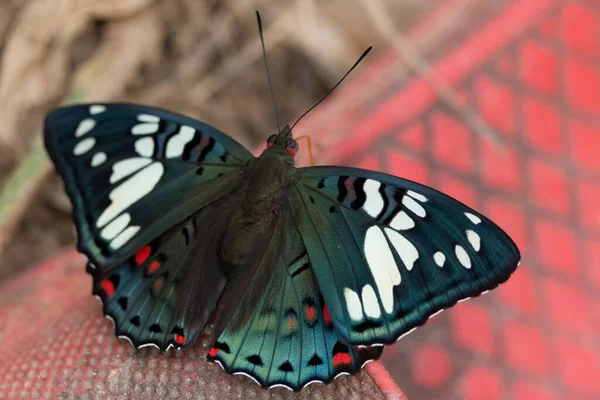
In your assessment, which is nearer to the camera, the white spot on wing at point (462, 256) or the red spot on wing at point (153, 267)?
the white spot on wing at point (462, 256)

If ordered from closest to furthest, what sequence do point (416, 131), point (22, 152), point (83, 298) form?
point (83, 298) → point (416, 131) → point (22, 152)

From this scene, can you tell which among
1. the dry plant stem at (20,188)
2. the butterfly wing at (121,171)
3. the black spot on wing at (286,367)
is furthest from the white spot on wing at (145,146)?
the dry plant stem at (20,188)

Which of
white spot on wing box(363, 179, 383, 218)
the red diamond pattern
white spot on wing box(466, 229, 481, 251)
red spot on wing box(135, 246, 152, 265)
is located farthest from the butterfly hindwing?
the red diamond pattern

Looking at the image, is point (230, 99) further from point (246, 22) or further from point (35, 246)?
point (35, 246)

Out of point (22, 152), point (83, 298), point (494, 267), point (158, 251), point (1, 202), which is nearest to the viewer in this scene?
point (494, 267)

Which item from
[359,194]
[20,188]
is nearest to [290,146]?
[359,194]

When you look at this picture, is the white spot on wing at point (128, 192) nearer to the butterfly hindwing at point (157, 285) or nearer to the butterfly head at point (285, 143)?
the butterfly hindwing at point (157, 285)

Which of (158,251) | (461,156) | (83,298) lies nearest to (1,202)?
(83,298)
